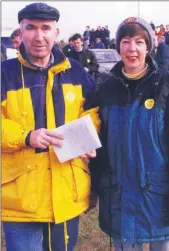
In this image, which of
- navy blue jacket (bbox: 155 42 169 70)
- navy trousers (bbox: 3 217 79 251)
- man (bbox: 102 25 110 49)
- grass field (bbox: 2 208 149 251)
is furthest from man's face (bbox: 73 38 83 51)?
man (bbox: 102 25 110 49)

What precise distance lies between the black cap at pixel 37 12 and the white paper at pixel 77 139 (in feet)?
1.96

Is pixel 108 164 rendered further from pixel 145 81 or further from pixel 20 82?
pixel 20 82

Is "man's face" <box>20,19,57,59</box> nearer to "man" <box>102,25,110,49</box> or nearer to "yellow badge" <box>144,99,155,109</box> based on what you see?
"yellow badge" <box>144,99,155,109</box>

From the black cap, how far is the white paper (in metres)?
0.60

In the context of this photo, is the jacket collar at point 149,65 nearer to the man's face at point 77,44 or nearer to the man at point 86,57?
the man at point 86,57

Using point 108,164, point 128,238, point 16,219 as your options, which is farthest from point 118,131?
point 16,219

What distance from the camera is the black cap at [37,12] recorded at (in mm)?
2322

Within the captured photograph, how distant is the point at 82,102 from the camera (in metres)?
2.52

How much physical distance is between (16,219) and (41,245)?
235mm

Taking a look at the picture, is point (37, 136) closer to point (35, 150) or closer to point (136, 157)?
point (35, 150)

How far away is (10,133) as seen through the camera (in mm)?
2318

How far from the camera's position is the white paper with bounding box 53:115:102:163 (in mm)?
2330

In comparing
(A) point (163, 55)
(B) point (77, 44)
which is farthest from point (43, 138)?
(A) point (163, 55)

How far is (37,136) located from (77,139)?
9.1 inches
